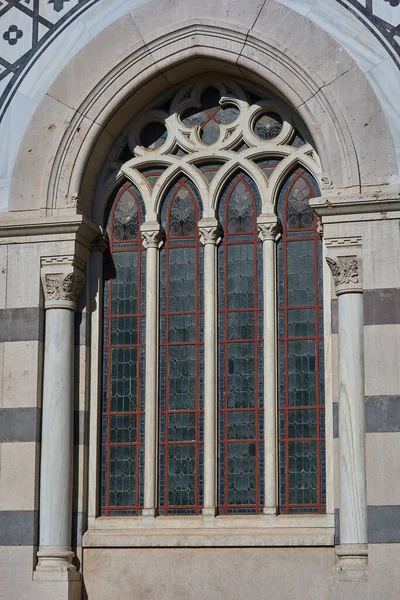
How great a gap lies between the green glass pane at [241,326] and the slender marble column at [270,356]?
0.73 feet

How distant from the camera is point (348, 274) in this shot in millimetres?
14148

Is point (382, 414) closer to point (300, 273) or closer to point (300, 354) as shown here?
point (300, 354)

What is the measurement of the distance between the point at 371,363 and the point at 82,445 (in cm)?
353

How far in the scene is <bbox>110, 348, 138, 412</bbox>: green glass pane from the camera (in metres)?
15.2

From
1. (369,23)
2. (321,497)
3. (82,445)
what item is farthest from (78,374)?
(369,23)

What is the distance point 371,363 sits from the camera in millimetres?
13836

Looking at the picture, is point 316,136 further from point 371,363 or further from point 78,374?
point 78,374

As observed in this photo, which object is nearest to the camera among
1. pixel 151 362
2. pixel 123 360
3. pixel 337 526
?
pixel 337 526

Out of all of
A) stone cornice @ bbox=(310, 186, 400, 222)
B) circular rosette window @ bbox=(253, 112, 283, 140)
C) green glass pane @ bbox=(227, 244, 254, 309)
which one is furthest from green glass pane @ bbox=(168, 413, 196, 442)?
circular rosette window @ bbox=(253, 112, 283, 140)

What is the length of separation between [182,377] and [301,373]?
1.40m

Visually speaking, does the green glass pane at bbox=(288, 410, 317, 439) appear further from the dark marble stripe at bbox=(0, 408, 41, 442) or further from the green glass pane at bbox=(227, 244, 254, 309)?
the dark marble stripe at bbox=(0, 408, 41, 442)

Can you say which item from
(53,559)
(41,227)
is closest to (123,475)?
(53,559)

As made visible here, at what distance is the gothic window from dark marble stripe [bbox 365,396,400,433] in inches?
35.9

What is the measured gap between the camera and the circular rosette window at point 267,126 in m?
15.5
